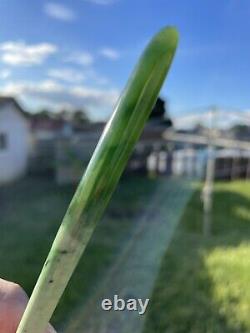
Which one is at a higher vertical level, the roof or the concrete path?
the roof

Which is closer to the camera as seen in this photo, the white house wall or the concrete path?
the concrete path

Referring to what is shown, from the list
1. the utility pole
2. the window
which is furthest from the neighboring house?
the utility pole

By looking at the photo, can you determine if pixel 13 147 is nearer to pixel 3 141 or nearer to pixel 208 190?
pixel 3 141

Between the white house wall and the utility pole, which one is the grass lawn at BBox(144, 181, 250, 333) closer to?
the utility pole

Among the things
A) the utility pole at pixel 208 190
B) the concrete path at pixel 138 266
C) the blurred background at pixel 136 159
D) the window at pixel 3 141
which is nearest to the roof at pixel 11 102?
the blurred background at pixel 136 159

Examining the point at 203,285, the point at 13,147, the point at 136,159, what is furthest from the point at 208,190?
the point at 13,147

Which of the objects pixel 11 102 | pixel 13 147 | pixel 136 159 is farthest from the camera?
pixel 136 159
